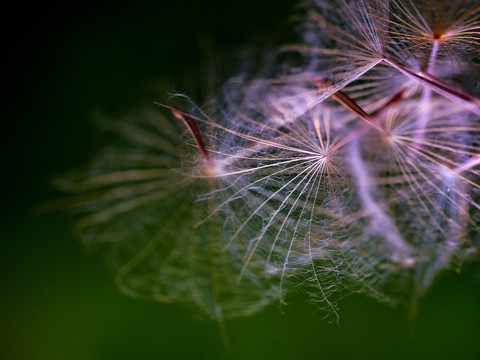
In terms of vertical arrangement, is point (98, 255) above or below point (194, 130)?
above

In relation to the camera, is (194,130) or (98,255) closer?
(194,130)

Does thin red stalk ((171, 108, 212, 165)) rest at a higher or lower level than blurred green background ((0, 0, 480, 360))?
lower

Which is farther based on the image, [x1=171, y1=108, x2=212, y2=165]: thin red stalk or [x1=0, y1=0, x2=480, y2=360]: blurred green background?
[x1=0, y1=0, x2=480, y2=360]: blurred green background

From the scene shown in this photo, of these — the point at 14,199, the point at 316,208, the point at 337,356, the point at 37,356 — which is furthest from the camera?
the point at 14,199

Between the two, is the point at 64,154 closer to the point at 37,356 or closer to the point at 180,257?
the point at 37,356

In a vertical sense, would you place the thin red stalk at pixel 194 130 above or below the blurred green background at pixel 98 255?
below

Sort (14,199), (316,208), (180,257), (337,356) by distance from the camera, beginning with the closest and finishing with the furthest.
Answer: (316,208)
(180,257)
(337,356)
(14,199)

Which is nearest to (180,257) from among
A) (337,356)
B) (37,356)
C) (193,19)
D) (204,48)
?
(337,356)

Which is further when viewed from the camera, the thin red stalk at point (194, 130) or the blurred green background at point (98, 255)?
the blurred green background at point (98, 255)
